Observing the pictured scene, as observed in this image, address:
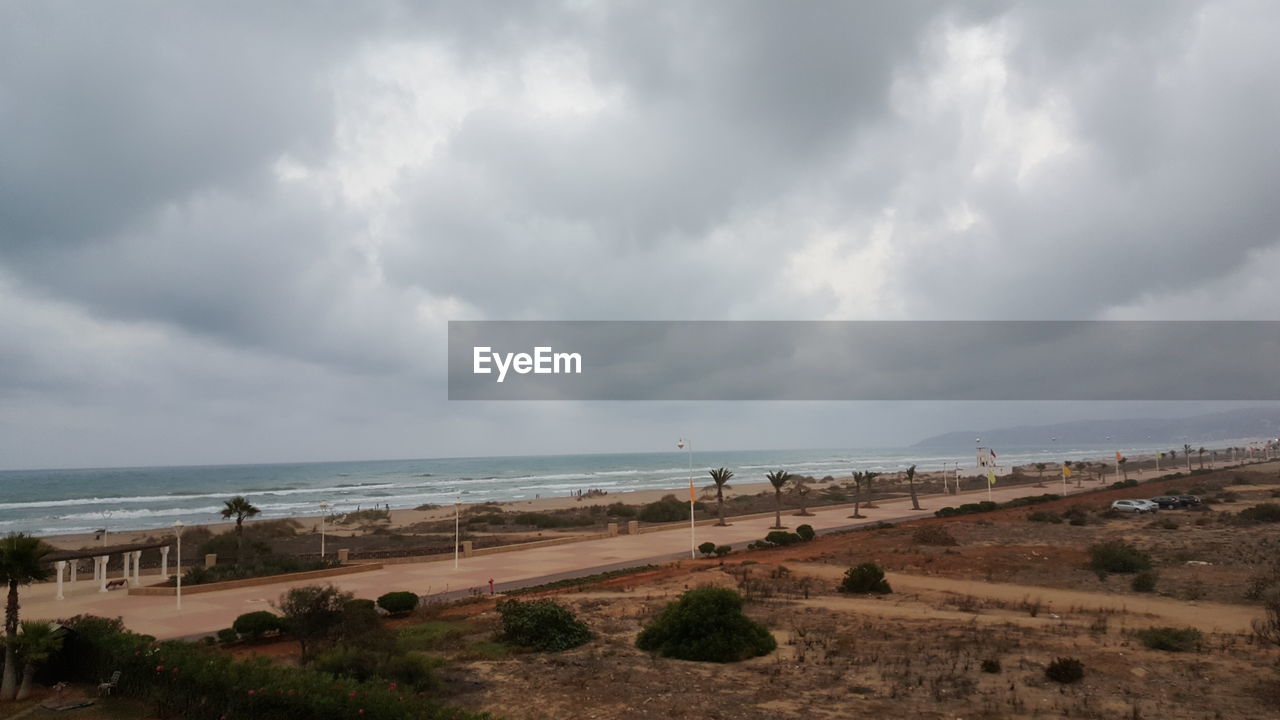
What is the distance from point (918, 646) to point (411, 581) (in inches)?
804

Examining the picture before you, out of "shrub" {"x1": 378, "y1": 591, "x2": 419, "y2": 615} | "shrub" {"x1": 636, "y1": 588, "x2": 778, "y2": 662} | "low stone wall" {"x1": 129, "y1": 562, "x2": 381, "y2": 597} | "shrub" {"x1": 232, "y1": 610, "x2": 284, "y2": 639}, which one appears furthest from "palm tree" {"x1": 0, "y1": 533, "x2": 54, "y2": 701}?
"low stone wall" {"x1": 129, "y1": 562, "x2": 381, "y2": 597}

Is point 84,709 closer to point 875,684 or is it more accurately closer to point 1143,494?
point 875,684

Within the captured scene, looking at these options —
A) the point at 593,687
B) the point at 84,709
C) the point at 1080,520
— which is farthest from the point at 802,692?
the point at 1080,520

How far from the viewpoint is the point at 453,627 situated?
18.2m

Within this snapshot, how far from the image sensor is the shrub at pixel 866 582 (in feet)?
74.1

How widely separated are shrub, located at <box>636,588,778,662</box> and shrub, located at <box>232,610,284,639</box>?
32.9ft

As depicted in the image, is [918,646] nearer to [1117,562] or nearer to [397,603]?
[397,603]

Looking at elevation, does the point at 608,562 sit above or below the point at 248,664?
below

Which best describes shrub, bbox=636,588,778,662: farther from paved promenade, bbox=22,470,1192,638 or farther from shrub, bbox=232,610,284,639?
paved promenade, bbox=22,470,1192,638

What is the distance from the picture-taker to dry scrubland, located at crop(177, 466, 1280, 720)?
11.3 metres

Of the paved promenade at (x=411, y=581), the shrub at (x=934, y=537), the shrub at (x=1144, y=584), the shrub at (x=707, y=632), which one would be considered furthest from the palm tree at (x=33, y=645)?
the shrub at (x=934, y=537)

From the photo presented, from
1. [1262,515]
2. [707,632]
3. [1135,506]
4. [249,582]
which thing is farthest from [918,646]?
[1135,506]

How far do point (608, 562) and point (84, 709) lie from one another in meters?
23.0

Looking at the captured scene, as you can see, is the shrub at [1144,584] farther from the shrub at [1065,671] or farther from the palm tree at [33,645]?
the palm tree at [33,645]
